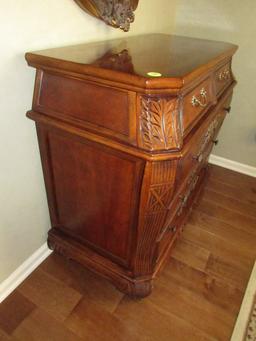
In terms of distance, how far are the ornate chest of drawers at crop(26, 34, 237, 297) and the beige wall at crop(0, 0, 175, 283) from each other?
57 millimetres

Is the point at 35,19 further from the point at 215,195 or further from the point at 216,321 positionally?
the point at 215,195

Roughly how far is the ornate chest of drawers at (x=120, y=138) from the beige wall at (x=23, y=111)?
0.19 ft

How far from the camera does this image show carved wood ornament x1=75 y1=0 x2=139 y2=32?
1028 mm

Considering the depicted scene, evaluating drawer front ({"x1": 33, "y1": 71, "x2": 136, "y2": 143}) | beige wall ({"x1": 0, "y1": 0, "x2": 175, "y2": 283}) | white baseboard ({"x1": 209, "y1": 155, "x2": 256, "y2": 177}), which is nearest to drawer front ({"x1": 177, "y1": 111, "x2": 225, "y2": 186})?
drawer front ({"x1": 33, "y1": 71, "x2": 136, "y2": 143})

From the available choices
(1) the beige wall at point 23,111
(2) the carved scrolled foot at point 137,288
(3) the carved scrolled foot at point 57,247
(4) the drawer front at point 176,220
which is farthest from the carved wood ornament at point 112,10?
(2) the carved scrolled foot at point 137,288

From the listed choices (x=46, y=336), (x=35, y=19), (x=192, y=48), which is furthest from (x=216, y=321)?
(x=35, y=19)

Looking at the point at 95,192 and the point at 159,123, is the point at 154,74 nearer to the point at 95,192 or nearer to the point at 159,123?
the point at 159,123

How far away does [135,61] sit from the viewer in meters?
0.87

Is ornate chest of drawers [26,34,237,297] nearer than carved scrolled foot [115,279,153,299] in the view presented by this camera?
Yes

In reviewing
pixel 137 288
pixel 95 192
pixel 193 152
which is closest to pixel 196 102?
pixel 193 152

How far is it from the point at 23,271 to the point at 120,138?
35.7 inches

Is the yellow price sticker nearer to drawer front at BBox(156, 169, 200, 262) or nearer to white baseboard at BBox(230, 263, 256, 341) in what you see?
drawer front at BBox(156, 169, 200, 262)

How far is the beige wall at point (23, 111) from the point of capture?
2.75 feet

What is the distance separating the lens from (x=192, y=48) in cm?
116
